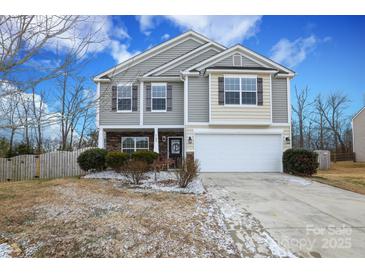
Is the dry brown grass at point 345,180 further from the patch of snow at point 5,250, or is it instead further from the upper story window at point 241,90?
the patch of snow at point 5,250

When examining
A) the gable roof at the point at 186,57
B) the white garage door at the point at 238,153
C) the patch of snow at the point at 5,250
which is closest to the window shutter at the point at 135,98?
the gable roof at the point at 186,57

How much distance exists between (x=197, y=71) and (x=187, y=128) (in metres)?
3.03

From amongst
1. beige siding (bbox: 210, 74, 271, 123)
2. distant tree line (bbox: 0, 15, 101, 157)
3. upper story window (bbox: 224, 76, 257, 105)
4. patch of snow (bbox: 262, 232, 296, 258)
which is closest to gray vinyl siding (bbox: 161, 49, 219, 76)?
beige siding (bbox: 210, 74, 271, 123)

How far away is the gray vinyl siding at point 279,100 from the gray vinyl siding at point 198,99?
3.61m

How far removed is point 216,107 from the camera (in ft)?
36.9

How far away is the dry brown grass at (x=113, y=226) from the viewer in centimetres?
319

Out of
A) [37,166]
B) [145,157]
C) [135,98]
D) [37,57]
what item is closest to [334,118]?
[135,98]

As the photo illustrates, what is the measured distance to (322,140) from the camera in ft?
89.3

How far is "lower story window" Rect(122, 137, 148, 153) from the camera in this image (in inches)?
516

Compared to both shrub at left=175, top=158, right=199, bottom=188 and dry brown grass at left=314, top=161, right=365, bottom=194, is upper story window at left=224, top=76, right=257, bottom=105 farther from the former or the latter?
shrub at left=175, top=158, right=199, bottom=188

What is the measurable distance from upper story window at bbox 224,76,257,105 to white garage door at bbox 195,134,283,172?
68.9 inches

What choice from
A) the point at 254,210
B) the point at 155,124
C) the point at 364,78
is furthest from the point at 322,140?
the point at 254,210

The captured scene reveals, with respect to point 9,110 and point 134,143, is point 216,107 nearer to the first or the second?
point 134,143
